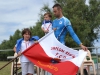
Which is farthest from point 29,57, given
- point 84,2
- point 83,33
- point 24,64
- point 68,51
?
point 84,2

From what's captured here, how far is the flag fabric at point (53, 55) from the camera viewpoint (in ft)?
15.6

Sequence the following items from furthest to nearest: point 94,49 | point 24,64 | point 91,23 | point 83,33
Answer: point 91,23
point 83,33
point 94,49
point 24,64

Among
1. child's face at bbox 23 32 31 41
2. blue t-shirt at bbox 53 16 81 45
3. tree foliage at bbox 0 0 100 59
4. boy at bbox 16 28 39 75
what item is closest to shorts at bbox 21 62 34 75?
boy at bbox 16 28 39 75

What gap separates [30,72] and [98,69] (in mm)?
3027

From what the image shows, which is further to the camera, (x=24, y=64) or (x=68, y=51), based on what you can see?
(x=24, y=64)

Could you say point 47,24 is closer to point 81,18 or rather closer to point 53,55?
point 53,55

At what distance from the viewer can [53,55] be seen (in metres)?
4.83

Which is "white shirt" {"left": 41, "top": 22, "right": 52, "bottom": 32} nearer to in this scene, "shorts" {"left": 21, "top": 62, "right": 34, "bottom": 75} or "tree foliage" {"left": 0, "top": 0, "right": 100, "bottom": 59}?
"shorts" {"left": 21, "top": 62, "right": 34, "bottom": 75}

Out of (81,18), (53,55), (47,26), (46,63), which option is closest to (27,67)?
(46,63)

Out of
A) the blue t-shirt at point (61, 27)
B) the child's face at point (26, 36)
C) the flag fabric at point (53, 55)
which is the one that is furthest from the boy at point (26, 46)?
the blue t-shirt at point (61, 27)

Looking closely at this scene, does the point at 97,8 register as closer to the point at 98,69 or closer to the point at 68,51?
the point at 98,69

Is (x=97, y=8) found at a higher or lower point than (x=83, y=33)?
higher

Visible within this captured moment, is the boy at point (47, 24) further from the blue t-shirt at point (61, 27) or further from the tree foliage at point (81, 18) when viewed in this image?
the tree foliage at point (81, 18)

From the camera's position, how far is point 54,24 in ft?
16.9
